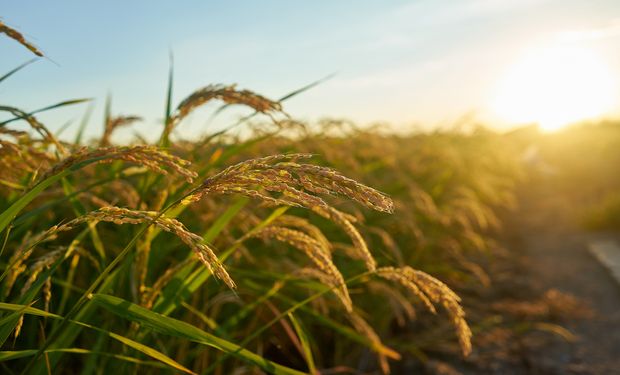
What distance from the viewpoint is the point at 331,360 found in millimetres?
3479

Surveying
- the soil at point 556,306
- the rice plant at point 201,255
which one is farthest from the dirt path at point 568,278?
the rice plant at point 201,255

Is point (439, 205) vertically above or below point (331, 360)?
above

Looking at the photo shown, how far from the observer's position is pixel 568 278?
229 inches

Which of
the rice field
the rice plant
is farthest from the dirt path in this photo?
the rice plant

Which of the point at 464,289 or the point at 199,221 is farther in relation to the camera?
the point at 464,289

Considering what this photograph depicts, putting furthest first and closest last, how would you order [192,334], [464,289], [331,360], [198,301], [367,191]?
1. [464,289]
2. [331,360]
3. [198,301]
4. [192,334]
5. [367,191]

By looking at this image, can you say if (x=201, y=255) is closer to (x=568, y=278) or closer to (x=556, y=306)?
(x=556, y=306)

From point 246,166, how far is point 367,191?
0.20 meters

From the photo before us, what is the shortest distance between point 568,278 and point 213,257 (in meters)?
5.57

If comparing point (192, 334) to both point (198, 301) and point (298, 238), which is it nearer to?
point (298, 238)

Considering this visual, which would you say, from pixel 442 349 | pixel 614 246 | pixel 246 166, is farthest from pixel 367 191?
pixel 614 246

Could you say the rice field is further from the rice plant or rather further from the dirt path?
the dirt path

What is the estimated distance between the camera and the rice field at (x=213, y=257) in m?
1.21

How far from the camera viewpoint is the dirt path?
3.82 meters
